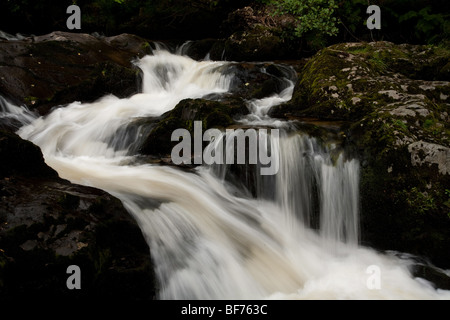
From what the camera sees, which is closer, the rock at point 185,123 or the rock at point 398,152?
the rock at point 398,152

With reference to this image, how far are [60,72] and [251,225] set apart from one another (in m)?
5.67

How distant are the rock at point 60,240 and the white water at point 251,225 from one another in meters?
0.37

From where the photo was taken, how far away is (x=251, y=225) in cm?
407

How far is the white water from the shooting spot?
330 centimetres

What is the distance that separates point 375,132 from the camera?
4.19 meters

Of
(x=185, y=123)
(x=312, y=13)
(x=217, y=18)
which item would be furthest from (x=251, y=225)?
(x=217, y=18)

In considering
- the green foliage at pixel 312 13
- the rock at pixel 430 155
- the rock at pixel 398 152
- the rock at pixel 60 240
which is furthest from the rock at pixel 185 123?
the green foliage at pixel 312 13

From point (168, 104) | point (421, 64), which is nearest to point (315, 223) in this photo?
point (421, 64)

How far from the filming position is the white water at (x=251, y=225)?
3.30 metres

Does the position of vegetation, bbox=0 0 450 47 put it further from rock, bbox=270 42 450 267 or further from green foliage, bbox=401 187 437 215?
green foliage, bbox=401 187 437 215

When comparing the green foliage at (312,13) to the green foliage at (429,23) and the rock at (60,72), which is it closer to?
the green foliage at (429,23)

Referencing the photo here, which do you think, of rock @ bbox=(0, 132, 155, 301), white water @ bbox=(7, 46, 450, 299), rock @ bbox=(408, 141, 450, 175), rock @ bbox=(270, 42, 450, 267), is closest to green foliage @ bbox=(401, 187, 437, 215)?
rock @ bbox=(270, 42, 450, 267)

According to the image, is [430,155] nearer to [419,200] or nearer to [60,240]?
[419,200]

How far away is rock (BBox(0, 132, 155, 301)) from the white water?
0.37 m
